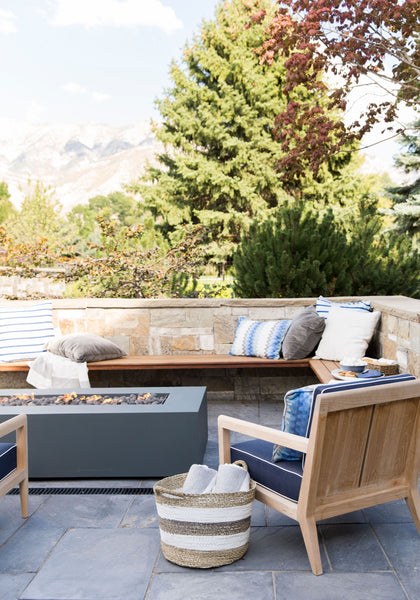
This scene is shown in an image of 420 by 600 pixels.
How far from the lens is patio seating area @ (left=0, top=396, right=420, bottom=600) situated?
1.82 m

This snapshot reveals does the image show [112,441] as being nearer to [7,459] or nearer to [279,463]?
[7,459]

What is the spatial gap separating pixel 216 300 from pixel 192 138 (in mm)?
12614

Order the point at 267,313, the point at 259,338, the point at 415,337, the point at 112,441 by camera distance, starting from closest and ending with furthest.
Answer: the point at 112,441, the point at 415,337, the point at 259,338, the point at 267,313

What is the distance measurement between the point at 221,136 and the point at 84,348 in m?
12.5

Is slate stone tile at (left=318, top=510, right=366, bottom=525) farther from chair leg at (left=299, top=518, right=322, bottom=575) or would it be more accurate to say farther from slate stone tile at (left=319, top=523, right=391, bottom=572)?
chair leg at (left=299, top=518, right=322, bottom=575)

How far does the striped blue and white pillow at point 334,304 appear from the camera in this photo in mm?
4391

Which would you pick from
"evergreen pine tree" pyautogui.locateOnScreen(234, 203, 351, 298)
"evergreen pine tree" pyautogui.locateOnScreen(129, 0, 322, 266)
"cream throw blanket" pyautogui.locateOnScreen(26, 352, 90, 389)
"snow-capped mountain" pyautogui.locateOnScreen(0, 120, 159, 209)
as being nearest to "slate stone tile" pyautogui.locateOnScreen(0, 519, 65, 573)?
"cream throw blanket" pyautogui.locateOnScreen(26, 352, 90, 389)

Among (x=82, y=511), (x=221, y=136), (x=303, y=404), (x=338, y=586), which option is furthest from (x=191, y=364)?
(x=221, y=136)

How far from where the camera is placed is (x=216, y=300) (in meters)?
4.71

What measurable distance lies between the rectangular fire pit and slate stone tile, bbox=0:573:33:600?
930mm

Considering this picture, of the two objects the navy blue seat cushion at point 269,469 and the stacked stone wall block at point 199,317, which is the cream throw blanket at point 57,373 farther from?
the navy blue seat cushion at point 269,469

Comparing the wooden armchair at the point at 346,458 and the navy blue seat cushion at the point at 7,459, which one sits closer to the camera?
the wooden armchair at the point at 346,458

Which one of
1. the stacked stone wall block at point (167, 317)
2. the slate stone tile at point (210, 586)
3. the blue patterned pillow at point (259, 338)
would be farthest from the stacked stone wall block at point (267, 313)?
the slate stone tile at point (210, 586)

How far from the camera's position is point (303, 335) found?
425 centimetres
